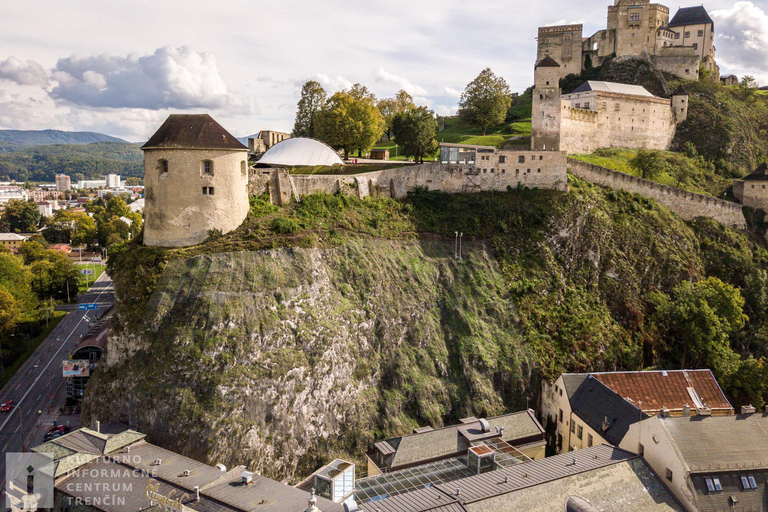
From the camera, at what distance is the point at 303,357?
30453 mm

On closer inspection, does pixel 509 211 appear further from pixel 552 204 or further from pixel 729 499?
pixel 729 499

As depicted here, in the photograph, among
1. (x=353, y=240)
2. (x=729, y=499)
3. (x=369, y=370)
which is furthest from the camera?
(x=353, y=240)

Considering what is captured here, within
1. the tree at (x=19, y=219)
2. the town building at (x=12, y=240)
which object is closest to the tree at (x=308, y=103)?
the town building at (x=12, y=240)

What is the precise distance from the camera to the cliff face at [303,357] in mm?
27844

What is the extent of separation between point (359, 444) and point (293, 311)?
8.56 m

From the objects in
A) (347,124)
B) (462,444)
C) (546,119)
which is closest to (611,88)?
(546,119)

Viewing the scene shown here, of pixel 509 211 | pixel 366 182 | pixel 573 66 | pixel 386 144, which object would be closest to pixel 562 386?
pixel 509 211

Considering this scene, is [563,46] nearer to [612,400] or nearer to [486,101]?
[486,101]

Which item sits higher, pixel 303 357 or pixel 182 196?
pixel 182 196

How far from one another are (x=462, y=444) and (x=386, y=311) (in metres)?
10.6

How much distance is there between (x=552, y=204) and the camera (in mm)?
44656

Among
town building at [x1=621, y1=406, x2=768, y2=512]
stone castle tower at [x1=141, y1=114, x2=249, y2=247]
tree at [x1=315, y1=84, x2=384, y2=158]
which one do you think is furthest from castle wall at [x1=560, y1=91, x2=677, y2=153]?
stone castle tower at [x1=141, y1=114, x2=249, y2=247]

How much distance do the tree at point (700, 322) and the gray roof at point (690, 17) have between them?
53.2 m

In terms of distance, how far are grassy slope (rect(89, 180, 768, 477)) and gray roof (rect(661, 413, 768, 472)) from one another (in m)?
10.9
